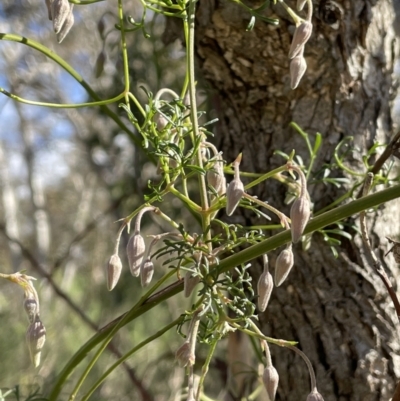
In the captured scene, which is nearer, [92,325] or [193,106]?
[193,106]

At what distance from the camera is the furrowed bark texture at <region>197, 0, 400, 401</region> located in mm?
1061

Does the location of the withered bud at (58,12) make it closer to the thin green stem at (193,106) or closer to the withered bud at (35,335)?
the thin green stem at (193,106)

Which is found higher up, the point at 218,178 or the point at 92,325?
the point at 218,178

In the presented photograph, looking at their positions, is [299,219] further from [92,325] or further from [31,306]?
[92,325]

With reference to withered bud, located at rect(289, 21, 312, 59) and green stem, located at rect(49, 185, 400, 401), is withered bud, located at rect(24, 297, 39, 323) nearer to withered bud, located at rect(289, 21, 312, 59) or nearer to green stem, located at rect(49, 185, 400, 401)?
green stem, located at rect(49, 185, 400, 401)

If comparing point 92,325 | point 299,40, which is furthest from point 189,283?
point 92,325

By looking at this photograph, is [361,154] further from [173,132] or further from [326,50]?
[173,132]

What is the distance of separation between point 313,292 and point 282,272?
0.36 metres

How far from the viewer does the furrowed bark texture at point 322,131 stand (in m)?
1.06

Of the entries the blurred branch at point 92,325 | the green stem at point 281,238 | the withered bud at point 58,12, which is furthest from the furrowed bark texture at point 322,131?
the blurred branch at point 92,325

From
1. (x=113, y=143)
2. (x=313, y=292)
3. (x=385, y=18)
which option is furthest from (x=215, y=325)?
(x=113, y=143)

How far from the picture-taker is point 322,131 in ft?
3.90

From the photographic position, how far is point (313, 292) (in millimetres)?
1104

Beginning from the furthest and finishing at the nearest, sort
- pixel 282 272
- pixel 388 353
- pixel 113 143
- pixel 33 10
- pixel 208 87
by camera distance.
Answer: pixel 33 10, pixel 113 143, pixel 208 87, pixel 388 353, pixel 282 272
